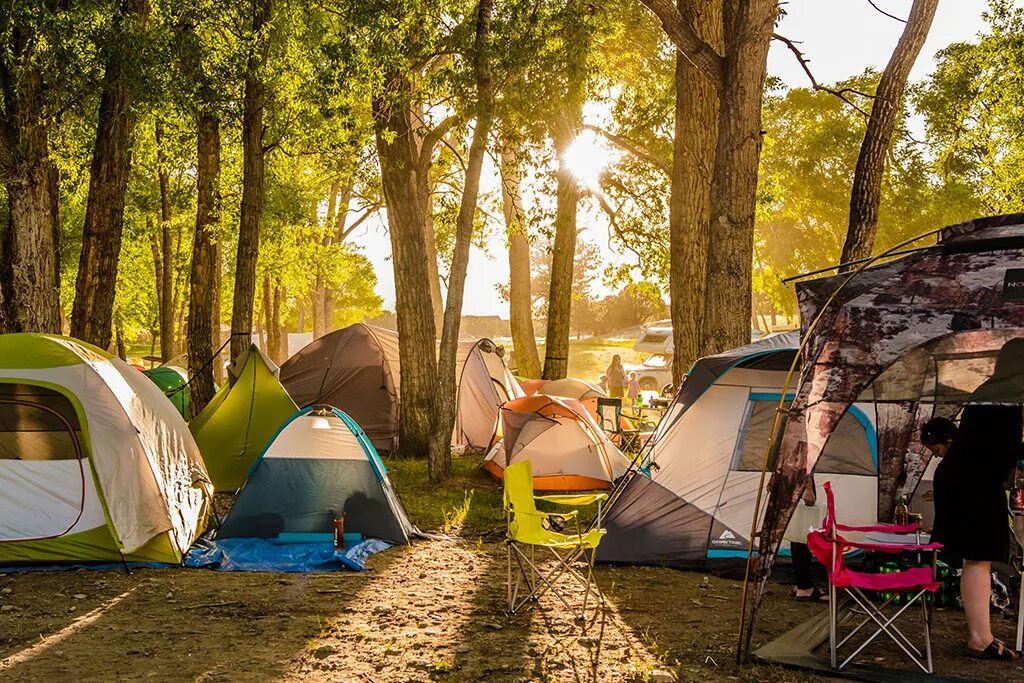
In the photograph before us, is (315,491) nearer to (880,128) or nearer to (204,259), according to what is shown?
(880,128)

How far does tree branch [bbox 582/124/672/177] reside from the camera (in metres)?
18.7

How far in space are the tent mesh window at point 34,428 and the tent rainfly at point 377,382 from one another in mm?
7539

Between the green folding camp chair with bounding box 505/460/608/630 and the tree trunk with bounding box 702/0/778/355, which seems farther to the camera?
the tree trunk with bounding box 702/0/778/355

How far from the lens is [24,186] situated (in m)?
11.8

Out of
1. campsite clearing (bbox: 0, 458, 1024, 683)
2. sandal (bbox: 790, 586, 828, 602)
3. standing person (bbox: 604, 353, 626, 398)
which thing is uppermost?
standing person (bbox: 604, 353, 626, 398)

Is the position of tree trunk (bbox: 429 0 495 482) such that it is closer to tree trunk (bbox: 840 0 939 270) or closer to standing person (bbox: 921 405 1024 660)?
tree trunk (bbox: 840 0 939 270)

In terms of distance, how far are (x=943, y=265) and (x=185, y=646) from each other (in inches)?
206

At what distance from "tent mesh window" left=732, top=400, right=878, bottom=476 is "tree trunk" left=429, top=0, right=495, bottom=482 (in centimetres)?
451

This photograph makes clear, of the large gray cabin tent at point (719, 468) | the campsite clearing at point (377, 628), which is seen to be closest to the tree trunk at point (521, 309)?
the large gray cabin tent at point (719, 468)

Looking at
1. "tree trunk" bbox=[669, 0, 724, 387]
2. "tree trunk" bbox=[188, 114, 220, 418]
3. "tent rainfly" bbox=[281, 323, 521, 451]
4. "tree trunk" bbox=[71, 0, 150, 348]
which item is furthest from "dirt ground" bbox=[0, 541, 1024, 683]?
"tree trunk" bbox=[188, 114, 220, 418]

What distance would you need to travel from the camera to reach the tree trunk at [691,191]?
1223cm

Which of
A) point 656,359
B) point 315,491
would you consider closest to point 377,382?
point 315,491

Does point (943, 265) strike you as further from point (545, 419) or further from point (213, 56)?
point (213, 56)

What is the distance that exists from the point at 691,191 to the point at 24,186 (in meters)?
7.78
